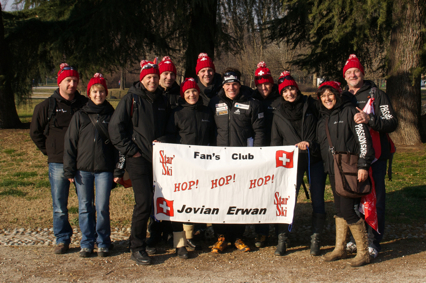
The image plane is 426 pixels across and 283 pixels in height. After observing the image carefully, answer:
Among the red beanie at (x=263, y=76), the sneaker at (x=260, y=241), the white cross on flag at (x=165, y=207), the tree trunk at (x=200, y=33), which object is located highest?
Result: the tree trunk at (x=200, y=33)

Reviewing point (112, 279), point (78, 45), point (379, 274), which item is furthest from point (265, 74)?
point (78, 45)

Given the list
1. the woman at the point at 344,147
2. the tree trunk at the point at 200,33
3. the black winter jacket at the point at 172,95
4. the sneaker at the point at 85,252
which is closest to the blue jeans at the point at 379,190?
the woman at the point at 344,147

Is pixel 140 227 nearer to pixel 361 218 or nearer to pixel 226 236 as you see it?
pixel 226 236

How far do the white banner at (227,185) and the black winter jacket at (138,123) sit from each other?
39cm

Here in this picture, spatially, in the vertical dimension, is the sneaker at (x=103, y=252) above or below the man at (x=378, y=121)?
below

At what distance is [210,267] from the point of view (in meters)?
4.38

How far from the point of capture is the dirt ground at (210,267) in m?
4.06

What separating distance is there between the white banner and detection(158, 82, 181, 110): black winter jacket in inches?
28.9

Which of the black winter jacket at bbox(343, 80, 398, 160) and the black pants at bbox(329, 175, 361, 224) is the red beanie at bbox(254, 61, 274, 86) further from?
the black pants at bbox(329, 175, 361, 224)

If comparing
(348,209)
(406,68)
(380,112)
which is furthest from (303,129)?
(406,68)

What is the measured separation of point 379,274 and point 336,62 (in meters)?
9.92

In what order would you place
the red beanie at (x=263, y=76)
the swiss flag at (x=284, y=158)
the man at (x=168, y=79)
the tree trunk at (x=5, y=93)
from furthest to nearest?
1. the tree trunk at (x=5, y=93)
2. the man at (x=168, y=79)
3. the red beanie at (x=263, y=76)
4. the swiss flag at (x=284, y=158)

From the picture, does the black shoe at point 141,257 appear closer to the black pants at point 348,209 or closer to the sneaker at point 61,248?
the sneaker at point 61,248

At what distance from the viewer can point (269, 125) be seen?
16.5 ft
